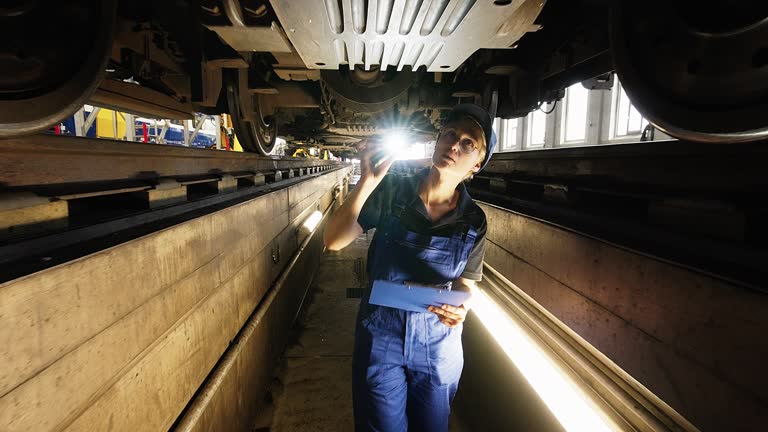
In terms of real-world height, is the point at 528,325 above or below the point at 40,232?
below

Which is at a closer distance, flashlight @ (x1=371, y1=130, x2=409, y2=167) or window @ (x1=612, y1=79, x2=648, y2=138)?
flashlight @ (x1=371, y1=130, x2=409, y2=167)

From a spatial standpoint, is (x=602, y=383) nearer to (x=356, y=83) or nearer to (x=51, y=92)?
(x=51, y=92)

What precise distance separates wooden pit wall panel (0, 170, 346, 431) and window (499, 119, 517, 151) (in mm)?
15150

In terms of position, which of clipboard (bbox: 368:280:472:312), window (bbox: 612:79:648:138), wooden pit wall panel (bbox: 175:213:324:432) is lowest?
wooden pit wall panel (bbox: 175:213:324:432)

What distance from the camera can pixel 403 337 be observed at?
1750 mm

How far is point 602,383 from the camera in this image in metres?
1.38

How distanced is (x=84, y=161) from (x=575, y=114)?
12209 mm

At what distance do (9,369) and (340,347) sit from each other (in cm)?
351

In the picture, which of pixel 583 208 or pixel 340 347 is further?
pixel 340 347

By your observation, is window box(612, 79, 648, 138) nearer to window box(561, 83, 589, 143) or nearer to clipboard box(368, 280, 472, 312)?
window box(561, 83, 589, 143)

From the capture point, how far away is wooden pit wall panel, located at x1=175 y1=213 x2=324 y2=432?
6.16 ft

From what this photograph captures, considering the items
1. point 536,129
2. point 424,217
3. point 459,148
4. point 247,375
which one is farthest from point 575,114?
point 247,375

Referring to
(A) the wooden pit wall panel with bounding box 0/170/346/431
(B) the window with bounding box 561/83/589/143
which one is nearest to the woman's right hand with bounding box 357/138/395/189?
(A) the wooden pit wall panel with bounding box 0/170/346/431

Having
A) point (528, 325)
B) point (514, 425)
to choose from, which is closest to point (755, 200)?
point (528, 325)
